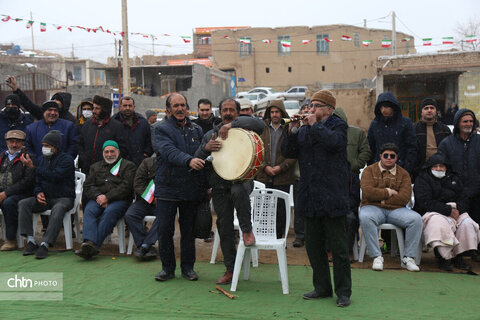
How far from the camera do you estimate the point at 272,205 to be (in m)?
5.51

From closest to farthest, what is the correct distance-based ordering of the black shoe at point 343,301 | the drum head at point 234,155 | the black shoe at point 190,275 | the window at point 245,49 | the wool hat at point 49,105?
the black shoe at point 343,301
the drum head at point 234,155
the black shoe at point 190,275
the wool hat at point 49,105
the window at point 245,49

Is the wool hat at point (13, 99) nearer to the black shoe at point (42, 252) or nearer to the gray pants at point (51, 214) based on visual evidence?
the gray pants at point (51, 214)

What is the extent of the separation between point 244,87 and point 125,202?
39647 millimetres

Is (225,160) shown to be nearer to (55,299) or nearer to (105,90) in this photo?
(55,299)

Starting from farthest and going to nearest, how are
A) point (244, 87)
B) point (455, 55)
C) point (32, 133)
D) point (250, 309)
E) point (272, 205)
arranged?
point (244, 87) → point (455, 55) → point (32, 133) → point (272, 205) → point (250, 309)

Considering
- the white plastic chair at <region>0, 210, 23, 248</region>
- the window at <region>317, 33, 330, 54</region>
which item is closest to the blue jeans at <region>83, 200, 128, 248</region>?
the white plastic chair at <region>0, 210, 23, 248</region>

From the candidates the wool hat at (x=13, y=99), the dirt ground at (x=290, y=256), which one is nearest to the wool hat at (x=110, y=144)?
the dirt ground at (x=290, y=256)

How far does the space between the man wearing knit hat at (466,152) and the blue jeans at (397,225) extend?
85 cm

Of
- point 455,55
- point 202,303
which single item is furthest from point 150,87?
point 202,303

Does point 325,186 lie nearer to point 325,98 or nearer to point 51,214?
point 325,98

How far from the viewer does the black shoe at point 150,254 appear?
20.3 ft

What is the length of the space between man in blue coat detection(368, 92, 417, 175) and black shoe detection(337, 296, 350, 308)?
249 centimetres

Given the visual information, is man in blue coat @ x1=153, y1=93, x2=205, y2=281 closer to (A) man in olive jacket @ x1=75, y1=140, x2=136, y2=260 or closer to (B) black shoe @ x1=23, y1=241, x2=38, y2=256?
(A) man in olive jacket @ x1=75, y1=140, x2=136, y2=260

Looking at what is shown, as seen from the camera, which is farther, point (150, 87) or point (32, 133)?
point (150, 87)
